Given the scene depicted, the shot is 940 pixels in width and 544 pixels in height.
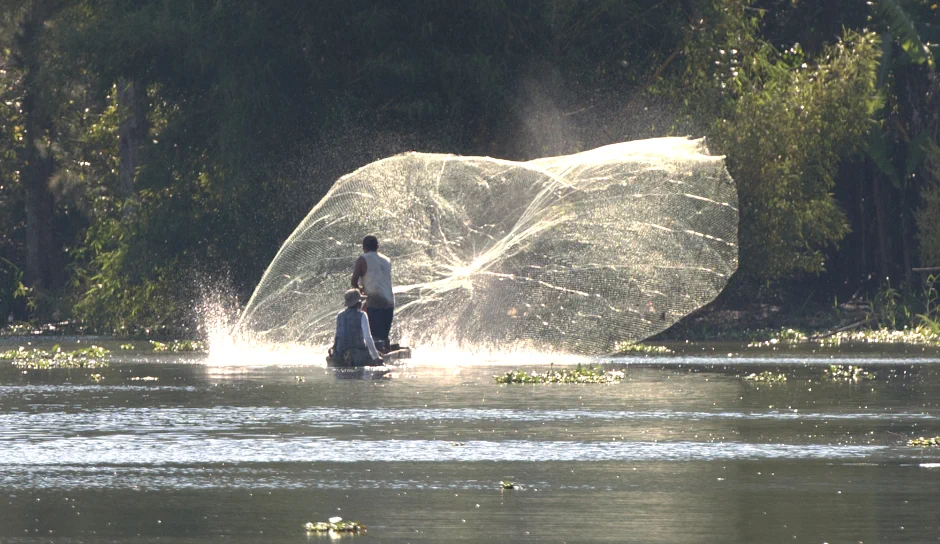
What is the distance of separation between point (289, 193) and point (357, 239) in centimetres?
884

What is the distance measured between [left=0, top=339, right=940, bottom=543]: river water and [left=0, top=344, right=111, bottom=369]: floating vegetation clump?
3.89 metres

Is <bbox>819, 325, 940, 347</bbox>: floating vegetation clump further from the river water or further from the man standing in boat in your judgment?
the river water

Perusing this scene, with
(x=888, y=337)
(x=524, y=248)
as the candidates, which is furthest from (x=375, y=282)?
(x=888, y=337)

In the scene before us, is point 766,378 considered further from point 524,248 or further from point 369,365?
point 524,248

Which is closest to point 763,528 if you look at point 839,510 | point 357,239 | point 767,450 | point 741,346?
point 839,510

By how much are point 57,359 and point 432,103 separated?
11410 mm

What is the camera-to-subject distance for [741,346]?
30.9m

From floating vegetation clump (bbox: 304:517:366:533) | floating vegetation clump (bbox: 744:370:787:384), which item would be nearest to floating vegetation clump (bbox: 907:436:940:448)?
floating vegetation clump (bbox: 304:517:366:533)

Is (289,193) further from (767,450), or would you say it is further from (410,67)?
(767,450)

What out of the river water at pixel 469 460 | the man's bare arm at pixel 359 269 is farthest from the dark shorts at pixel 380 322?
the river water at pixel 469 460

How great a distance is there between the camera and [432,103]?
35750 millimetres

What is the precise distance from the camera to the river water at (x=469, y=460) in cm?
976

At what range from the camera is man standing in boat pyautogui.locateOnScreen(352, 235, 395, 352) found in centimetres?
2481

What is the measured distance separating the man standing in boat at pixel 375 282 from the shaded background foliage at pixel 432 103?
10.4 meters
